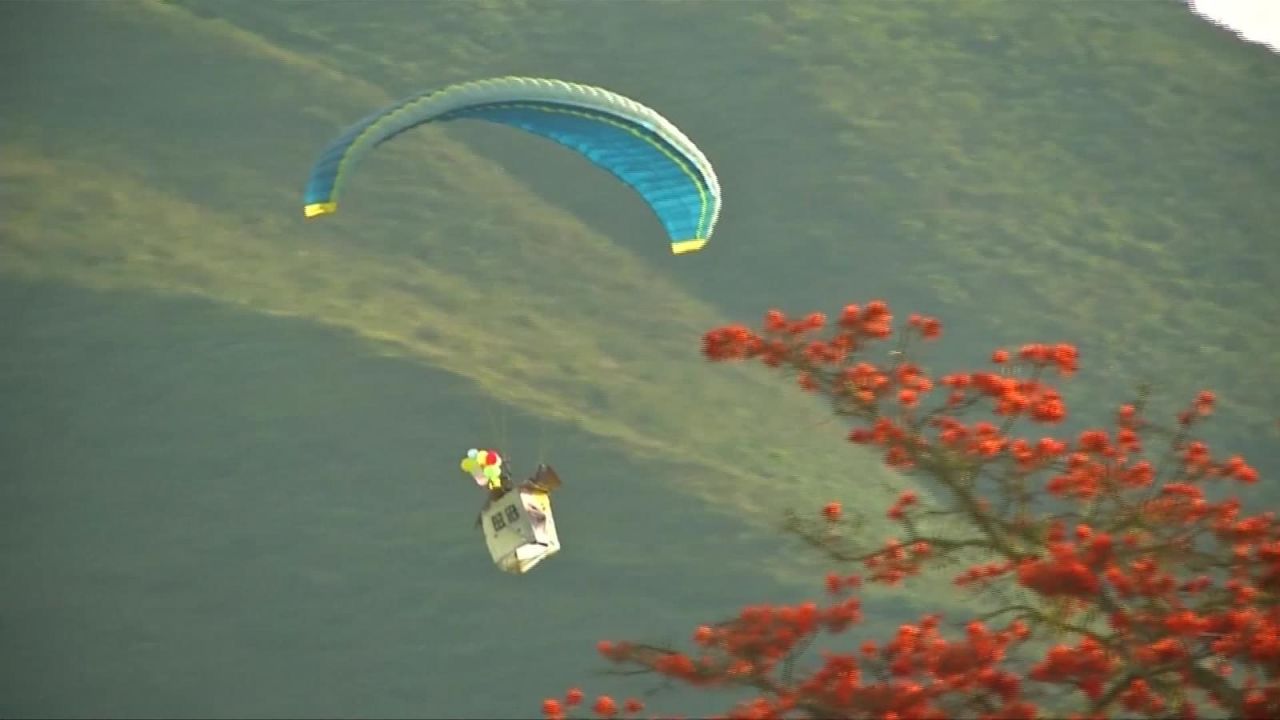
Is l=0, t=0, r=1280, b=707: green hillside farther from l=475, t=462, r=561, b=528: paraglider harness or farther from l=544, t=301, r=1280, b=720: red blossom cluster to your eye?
l=544, t=301, r=1280, b=720: red blossom cluster

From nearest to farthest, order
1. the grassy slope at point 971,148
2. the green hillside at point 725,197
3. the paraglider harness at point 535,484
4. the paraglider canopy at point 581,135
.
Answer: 1. the paraglider canopy at point 581,135
2. the paraglider harness at point 535,484
3. the green hillside at point 725,197
4. the grassy slope at point 971,148

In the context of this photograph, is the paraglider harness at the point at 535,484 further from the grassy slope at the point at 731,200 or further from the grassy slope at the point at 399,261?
the grassy slope at the point at 731,200

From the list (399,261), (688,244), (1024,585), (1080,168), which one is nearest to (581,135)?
(688,244)

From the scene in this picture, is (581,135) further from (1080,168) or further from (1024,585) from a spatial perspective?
(1080,168)

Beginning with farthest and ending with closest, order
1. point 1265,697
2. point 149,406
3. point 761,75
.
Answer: point 761,75
point 149,406
point 1265,697

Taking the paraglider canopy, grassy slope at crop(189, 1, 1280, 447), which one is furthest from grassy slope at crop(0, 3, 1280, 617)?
the paraglider canopy

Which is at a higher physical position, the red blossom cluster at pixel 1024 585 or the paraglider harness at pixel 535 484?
the paraglider harness at pixel 535 484

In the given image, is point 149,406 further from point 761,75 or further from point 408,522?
point 761,75

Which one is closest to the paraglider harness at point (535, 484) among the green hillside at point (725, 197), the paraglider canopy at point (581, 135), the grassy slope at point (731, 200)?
the paraglider canopy at point (581, 135)

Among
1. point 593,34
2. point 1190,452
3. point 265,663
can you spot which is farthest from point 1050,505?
point 1190,452
